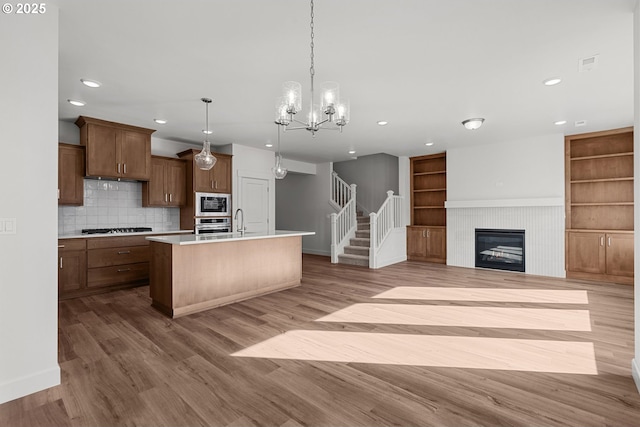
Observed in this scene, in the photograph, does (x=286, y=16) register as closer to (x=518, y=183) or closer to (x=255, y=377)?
(x=255, y=377)

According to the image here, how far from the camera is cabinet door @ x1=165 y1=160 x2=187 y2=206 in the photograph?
579cm

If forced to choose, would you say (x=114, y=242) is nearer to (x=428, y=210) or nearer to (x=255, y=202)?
(x=255, y=202)

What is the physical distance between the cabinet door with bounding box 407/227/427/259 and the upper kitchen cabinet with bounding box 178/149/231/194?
15.1 feet

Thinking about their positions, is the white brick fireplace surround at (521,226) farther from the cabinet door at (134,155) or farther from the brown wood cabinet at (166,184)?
the cabinet door at (134,155)

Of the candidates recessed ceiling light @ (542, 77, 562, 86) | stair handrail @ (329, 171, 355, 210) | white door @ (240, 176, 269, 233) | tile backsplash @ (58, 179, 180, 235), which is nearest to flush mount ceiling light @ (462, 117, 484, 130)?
recessed ceiling light @ (542, 77, 562, 86)

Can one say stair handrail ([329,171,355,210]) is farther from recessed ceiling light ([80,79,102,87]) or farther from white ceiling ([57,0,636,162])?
recessed ceiling light ([80,79,102,87])

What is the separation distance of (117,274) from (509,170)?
24.6 feet

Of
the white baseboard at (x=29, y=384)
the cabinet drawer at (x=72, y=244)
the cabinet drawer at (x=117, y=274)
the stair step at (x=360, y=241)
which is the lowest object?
the white baseboard at (x=29, y=384)

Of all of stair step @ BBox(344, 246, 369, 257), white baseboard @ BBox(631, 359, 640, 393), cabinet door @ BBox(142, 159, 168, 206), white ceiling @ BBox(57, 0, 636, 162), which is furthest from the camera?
stair step @ BBox(344, 246, 369, 257)

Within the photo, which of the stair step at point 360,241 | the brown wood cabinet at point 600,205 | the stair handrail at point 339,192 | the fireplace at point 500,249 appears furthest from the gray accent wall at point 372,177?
the brown wood cabinet at point 600,205

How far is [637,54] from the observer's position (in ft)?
7.16

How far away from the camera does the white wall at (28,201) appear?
199cm

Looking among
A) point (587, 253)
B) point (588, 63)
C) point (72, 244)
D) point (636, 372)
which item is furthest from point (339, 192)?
point (636, 372)

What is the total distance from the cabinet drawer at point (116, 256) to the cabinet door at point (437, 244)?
6110 millimetres
